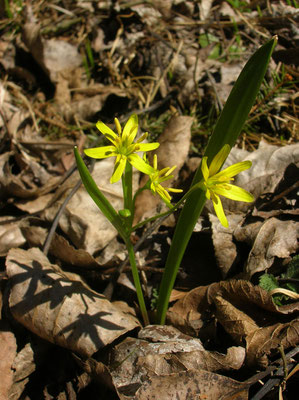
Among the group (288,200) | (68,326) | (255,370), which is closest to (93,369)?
(68,326)

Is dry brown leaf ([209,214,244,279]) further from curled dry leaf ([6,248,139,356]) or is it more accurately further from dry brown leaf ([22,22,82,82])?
dry brown leaf ([22,22,82,82])

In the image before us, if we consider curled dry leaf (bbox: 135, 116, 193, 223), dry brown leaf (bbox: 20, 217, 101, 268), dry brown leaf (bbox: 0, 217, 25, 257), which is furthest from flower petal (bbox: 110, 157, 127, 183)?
dry brown leaf (bbox: 0, 217, 25, 257)

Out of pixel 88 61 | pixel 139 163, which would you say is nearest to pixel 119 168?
pixel 139 163

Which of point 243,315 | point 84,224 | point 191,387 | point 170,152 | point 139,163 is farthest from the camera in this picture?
point 170,152

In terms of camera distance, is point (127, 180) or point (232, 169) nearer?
point (232, 169)

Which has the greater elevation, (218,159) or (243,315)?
(218,159)

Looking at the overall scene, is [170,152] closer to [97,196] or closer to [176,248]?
[176,248]
